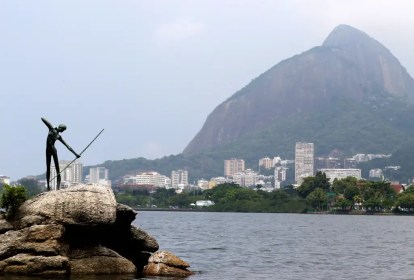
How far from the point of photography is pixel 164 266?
34.5 meters

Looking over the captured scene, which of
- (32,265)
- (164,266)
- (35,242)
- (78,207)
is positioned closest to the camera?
(32,265)

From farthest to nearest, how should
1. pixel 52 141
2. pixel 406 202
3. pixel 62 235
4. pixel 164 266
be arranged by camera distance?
1. pixel 406 202
2. pixel 52 141
3. pixel 164 266
4. pixel 62 235

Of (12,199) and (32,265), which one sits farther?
(12,199)

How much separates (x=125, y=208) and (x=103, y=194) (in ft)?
8.32

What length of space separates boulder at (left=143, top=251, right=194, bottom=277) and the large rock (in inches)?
138

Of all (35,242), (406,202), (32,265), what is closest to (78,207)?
(35,242)

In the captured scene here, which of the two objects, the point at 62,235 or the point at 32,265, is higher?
the point at 62,235

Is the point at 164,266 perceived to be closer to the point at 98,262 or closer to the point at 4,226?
the point at 98,262

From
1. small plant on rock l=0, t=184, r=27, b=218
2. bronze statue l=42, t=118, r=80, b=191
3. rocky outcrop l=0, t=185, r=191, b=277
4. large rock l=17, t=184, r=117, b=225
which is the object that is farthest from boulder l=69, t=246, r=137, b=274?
bronze statue l=42, t=118, r=80, b=191

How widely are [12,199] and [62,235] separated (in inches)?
123

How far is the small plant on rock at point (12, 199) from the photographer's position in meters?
32.9

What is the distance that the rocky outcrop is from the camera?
102 feet

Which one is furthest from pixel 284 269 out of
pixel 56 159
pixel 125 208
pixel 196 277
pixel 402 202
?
pixel 402 202

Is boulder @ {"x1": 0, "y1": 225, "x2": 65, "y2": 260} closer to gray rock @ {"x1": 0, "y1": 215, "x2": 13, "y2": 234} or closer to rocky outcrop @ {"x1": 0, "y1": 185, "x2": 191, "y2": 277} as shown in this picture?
rocky outcrop @ {"x1": 0, "y1": 185, "x2": 191, "y2": 277}
